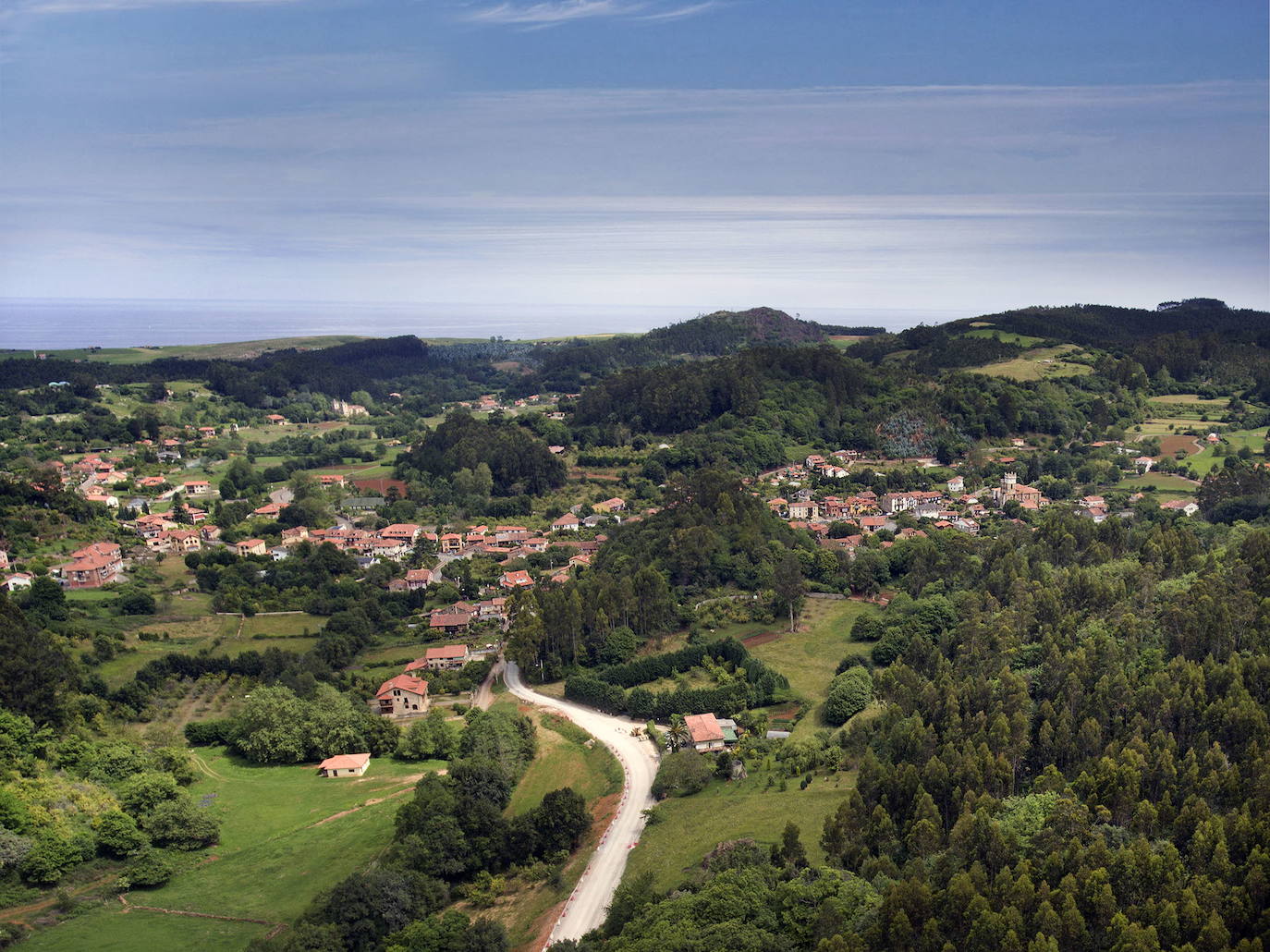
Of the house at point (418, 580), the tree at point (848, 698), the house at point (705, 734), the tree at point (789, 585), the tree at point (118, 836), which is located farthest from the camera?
the house at point (418, 580)

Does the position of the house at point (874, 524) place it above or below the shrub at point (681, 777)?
above

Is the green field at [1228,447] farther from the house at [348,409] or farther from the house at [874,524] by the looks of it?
the house at [348,409]

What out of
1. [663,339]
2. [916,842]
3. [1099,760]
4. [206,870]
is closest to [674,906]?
[916,842]

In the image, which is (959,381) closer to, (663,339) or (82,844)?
(663,339)

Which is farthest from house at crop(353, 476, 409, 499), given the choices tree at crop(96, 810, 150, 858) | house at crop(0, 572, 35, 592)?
tree at crop(96, 810, 150, 858)

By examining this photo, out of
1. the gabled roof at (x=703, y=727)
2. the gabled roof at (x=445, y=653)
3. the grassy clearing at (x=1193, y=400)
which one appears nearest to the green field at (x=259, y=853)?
the gabled roof at (x=445, y=653)

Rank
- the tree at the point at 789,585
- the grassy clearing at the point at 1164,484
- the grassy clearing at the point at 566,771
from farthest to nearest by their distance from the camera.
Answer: the grassy clearing at the point at 1164,484 → the tree at the point at 789,585 → the grassy clearing at the point at 566,771
